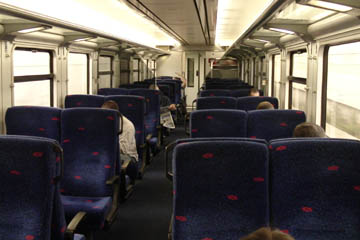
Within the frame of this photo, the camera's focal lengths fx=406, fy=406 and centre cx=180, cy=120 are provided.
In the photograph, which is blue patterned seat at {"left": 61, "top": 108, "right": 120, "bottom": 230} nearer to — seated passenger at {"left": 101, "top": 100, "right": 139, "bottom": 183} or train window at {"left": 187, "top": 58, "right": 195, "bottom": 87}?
seated passenger at {"left": 101, "top": 100, "right": 139, "bottom": 183}

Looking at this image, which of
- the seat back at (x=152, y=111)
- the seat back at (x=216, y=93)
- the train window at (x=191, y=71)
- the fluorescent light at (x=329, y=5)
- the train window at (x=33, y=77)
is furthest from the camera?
the train window at (x=191, y=71)

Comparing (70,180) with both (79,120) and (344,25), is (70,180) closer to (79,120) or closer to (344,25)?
(79,120)

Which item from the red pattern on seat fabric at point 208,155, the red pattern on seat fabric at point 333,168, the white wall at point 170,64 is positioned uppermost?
the white wall at point 170,64

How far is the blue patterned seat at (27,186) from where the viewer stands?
6.99 ft

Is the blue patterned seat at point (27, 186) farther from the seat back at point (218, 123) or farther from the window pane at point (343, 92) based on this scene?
the window pane at point (343, 92)

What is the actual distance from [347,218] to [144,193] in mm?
3841

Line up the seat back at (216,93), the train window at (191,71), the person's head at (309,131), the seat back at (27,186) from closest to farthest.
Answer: the seat back at (27,186) < the person's head at (309,131) < the seat back at (216,93) < the train window at (191,71)

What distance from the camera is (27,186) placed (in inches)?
84.7

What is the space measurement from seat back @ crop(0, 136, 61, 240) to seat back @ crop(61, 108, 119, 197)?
1518mm

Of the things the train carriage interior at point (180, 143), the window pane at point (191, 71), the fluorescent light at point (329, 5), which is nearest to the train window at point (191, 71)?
the window pane at point (191, 71)

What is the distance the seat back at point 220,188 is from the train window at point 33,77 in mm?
3883

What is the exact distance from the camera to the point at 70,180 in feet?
12.3

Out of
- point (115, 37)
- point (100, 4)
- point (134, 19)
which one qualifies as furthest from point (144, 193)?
point (134, 19)

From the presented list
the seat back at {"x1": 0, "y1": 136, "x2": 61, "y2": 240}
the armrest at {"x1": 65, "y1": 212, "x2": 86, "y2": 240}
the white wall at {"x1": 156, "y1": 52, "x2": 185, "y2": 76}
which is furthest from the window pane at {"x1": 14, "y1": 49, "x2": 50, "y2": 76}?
the white wall at {"x1": 156, "y1": 52, "x2": 185, "y2": 76}
